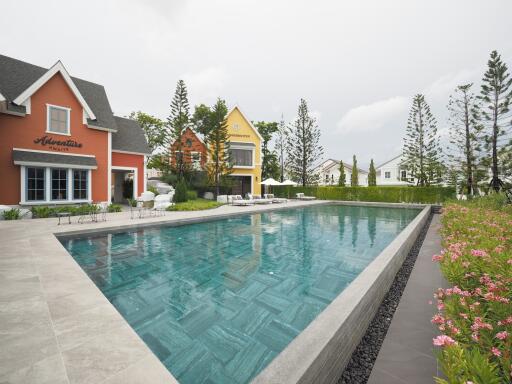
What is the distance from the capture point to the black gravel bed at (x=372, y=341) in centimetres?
260

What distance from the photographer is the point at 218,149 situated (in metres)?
24.0

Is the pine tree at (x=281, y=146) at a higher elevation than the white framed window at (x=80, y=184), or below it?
higher

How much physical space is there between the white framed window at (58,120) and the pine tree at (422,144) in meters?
31.7

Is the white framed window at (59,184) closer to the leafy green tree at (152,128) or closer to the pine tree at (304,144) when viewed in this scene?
the leafy green tree at (152,128)

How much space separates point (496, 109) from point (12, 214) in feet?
109

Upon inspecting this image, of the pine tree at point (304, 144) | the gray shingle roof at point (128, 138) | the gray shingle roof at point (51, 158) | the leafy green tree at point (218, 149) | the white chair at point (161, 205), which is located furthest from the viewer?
the pine tree at point (304, 144)

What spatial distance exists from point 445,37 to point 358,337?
18136 millimetres

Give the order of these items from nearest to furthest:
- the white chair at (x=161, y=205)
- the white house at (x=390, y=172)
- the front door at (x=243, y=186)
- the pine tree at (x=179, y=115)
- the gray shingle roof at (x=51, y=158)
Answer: the gray shingle roof at (x=51, y=158), the white chair at (x=161, y=205), the pine tree at (x=179, y=115), the front door at (x=243, y=186), the white house at (x=390, y=172)

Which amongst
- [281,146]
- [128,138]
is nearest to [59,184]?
[128,138]

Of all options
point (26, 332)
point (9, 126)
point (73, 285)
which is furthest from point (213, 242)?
point (9, 126)

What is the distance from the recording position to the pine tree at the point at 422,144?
26.6 m

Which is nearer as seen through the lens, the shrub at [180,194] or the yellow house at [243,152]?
the shrub at [180,194]

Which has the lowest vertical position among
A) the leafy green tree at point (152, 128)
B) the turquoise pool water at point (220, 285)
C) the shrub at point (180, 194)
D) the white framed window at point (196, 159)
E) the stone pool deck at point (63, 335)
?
the turquoise pool water at point (220, 285)

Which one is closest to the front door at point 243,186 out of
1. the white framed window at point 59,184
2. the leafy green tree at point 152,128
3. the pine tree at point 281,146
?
the pine tree at point 281,146
